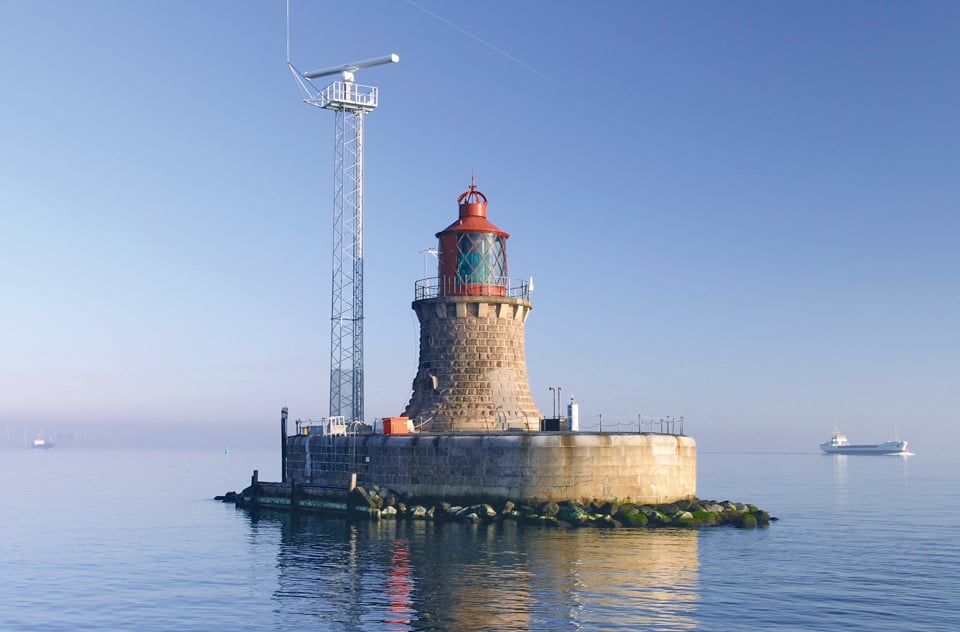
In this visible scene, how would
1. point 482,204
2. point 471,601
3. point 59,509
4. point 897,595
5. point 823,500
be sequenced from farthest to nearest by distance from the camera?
point 823,500
point 59,509
point 482,204
point 897,595
point 471,601

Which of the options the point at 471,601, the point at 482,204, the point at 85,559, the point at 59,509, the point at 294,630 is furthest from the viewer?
the point at 59,509

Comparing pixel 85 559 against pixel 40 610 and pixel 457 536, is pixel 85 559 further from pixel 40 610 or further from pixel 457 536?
pixel 457 536

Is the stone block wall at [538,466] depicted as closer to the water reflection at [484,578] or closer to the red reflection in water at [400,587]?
the water reflection at [484,578]

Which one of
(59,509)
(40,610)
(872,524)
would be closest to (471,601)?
(40,610)

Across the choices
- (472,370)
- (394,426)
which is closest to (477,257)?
(472,370)

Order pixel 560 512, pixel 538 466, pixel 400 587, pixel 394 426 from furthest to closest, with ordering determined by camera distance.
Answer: pixel 394 426 → pixel 538 466 → pixel 560 512 → pixel 400 587

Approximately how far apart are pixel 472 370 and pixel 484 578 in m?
20.6

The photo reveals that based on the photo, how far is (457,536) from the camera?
4050cm

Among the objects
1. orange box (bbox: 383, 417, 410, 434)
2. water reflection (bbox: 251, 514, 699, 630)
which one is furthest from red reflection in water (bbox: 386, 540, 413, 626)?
orange box (bbox: 383, 417, 410, 434)

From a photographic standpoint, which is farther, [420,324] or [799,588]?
[420,324]

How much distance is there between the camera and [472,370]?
50938mm

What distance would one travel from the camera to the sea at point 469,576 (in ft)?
87.6

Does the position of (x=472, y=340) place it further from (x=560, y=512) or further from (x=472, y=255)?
(x=560, y=512)

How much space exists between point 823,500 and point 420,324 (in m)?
37.3
